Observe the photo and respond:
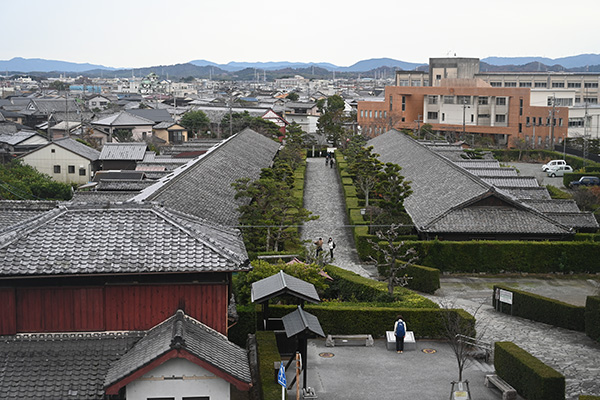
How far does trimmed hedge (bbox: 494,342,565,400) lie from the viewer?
45.8 ft

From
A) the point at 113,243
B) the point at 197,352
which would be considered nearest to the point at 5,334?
the point at 113,243

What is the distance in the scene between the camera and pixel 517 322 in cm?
2141

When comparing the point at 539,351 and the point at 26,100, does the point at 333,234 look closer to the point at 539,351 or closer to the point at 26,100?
the point at 539,351

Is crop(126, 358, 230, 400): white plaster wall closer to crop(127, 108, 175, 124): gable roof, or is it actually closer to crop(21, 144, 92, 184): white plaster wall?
crop(21, 144, 92, 184): white plaster wall

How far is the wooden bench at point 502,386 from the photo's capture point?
14539 millimetres

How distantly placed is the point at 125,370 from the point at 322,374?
5.41 m

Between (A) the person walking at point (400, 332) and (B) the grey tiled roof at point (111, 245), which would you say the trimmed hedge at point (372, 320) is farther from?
(B) the grey tiled roof at point (111, 245)

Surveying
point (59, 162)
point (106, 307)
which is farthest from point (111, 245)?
point (59, 162)

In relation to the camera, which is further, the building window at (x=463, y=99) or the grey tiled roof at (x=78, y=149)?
the building window at (x=463, y=99)

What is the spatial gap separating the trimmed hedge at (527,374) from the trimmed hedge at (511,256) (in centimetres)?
1140

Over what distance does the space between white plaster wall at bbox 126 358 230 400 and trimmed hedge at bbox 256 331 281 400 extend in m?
1.60

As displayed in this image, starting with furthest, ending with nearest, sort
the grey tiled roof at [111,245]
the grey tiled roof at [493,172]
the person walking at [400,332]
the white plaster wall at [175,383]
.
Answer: the grey tiled roof at [493,172] < the person walking at [400,332] < the grey tiled roof at [111,245] < the white plaster wall at [175,383]

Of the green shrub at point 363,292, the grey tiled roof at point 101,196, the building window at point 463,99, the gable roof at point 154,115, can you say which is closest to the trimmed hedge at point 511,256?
the green shrub at point 363,292

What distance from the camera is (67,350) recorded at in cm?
1271
